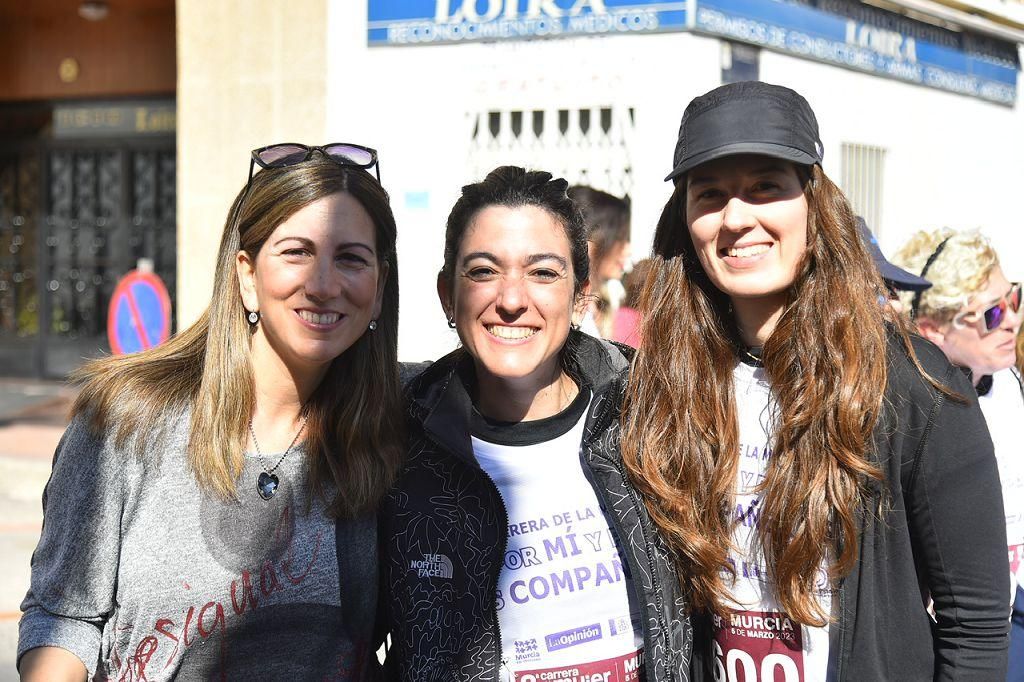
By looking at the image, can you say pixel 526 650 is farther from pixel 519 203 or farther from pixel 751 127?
pixel 751 127

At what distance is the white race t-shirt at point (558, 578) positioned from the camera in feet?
7.70

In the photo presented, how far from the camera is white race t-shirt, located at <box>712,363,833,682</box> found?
7.41ft

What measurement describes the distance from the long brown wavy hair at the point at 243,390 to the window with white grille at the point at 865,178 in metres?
6.92

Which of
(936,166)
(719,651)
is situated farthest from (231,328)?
(936,166)

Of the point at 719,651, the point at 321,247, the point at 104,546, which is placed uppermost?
the point at 321,247

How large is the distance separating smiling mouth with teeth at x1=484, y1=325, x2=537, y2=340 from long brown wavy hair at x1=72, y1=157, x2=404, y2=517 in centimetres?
A: 31

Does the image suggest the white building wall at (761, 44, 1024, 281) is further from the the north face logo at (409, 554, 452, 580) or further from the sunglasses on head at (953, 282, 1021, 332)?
the the north face logo at (409, 554, 452, 580)

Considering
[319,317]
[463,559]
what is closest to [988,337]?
[463,559]

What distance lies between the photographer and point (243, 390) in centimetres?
237

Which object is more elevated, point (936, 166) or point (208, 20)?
point (208, 20)

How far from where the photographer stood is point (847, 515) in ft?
7.13

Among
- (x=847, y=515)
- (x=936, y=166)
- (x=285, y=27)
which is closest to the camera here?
(x=847, y=515)

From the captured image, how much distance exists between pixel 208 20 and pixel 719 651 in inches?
312

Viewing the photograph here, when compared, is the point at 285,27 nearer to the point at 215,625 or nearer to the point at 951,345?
the point at 951,345
